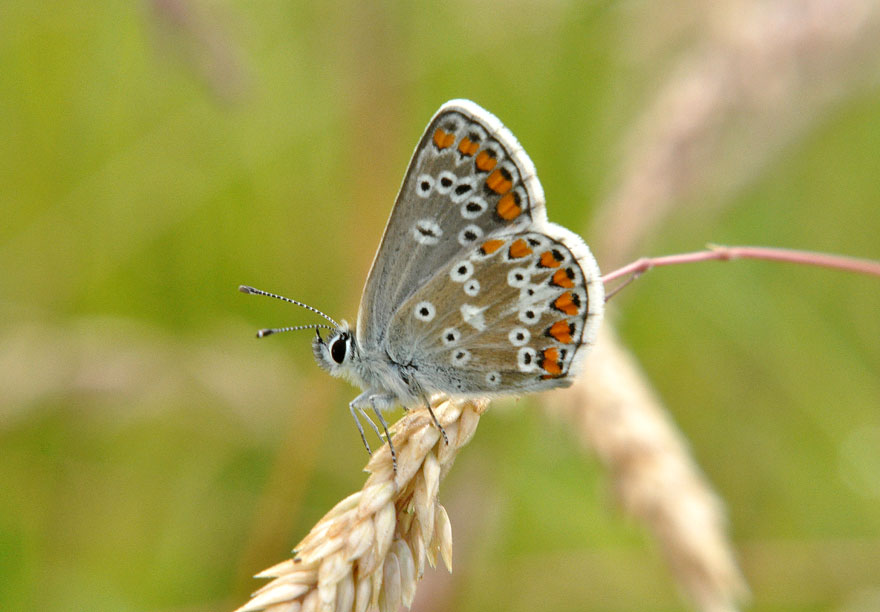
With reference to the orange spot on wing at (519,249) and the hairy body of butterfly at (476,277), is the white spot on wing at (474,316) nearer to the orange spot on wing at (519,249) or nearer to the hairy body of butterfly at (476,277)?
the hairy body of butterfly at (476,277)

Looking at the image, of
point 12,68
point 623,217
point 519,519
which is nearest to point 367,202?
point 623,217

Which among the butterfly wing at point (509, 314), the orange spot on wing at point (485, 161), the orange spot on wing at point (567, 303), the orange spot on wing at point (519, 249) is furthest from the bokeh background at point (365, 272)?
the orange spot on wing at point (485, 161)

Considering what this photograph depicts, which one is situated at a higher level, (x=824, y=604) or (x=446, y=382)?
(x=446, y=382)

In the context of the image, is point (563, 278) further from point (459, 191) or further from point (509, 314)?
point (459, 191)

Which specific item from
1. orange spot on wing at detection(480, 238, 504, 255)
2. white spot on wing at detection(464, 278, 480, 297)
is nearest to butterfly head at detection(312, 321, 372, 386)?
white spot on wing at detection(464, 278, 480, 297)

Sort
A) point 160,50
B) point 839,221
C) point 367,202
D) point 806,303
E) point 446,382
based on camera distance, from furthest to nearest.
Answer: point 839,221, point 806,303, point 367,202, point 160,50, point 446,382

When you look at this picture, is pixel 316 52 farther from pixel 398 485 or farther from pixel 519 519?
pixel 398 485

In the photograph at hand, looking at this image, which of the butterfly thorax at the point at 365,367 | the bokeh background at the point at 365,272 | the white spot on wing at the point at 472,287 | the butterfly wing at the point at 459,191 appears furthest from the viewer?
the bokeh background at the point at 365,272
